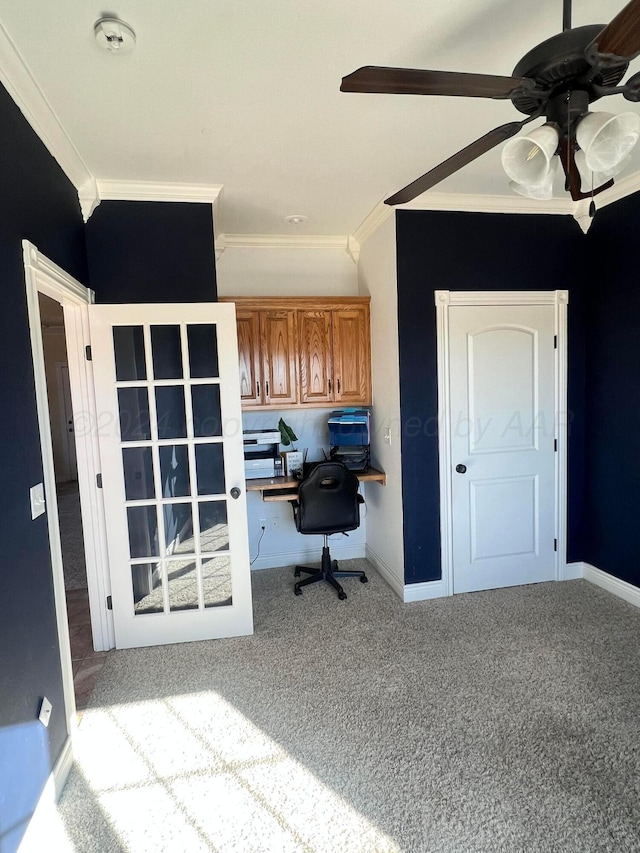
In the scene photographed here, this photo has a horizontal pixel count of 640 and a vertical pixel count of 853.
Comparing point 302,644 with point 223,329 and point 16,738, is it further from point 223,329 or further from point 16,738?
point 223,329

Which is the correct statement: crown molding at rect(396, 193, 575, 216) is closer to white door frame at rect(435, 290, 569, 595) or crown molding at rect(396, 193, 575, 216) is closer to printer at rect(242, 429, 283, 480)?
white door frame at rect(435, 290, 569, 595)

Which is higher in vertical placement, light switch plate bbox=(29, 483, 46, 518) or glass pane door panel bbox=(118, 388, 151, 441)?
glass pane door panel bbox=(118, 388, 151, 441)

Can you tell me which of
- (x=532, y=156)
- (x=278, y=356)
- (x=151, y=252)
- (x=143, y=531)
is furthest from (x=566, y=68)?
(x=143, y=531)

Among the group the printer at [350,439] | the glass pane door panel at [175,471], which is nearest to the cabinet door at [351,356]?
the printer at [350,439]

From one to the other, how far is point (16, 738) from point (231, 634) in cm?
143

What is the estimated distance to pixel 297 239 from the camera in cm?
371

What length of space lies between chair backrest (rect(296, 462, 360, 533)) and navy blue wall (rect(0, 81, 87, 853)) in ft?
5.54

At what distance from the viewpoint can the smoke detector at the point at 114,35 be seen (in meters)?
1.47

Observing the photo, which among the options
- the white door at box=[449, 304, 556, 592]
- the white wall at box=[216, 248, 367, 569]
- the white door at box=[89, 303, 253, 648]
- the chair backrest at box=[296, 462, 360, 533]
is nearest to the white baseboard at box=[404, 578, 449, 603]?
the white door at box=[449, 304, 556, 592]

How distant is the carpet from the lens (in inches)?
61.9

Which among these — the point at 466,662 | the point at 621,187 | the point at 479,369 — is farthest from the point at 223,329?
the point at 621,187

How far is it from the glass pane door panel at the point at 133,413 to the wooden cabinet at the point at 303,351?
0.90 metres

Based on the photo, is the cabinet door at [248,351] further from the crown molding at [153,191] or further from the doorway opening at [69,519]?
the doorway opening at [69,519]

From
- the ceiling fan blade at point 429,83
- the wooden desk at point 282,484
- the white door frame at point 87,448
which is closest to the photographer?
the ceiling fan blade at point 429,83
